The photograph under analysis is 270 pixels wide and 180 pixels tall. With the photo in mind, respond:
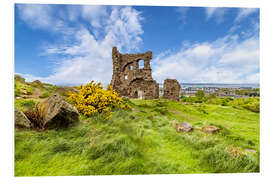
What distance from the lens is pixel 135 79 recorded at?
1336 centimetres

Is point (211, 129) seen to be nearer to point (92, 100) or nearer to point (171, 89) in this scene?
point (92, 100)

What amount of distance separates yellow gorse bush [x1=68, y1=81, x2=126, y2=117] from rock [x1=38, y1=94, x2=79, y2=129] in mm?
639

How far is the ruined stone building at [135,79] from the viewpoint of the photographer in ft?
41.5

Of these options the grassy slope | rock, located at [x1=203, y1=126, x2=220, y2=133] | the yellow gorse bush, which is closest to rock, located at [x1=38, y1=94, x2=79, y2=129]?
the grassy slope

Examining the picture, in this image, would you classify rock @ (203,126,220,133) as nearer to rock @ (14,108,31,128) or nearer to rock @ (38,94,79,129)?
rock @ (38,94,79,129)

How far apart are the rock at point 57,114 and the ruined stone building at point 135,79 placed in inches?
391

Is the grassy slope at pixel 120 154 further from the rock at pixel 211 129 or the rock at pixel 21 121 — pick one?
the rock at pixel 211 129

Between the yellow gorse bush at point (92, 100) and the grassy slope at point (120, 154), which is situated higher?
the yellow gorse bush at point (92, 100)

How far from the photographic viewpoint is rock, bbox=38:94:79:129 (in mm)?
2875

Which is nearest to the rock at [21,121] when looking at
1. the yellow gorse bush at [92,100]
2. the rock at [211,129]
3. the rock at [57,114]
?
the rock at [57,114]

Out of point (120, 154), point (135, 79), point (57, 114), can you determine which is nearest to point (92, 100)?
point (57, 114)

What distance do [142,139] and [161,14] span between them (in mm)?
3889

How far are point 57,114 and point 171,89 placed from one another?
1190 cm
